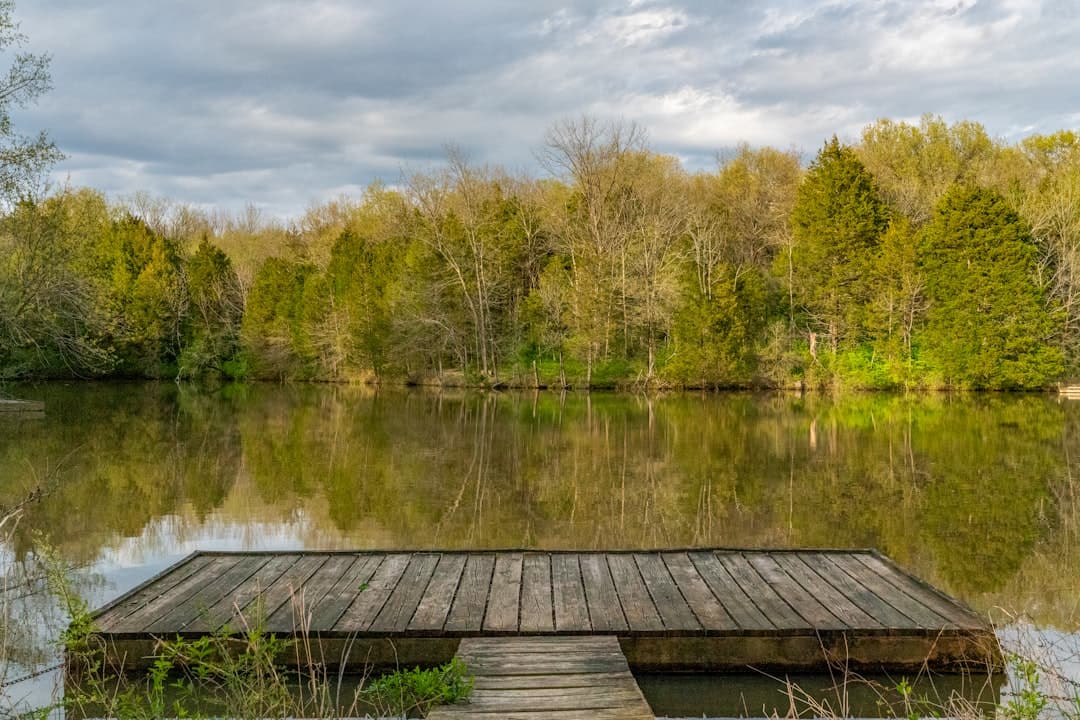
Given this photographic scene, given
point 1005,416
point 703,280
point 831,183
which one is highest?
point 831,183

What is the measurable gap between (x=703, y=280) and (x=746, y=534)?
91.6ft

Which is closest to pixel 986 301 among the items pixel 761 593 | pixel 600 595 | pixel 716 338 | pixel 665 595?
pixel 716 338

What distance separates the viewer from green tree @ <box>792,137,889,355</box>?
37094mm

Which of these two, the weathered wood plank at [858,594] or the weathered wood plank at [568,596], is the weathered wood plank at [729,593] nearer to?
the weathered wood plank at [858,594]

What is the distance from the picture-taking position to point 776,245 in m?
41.6

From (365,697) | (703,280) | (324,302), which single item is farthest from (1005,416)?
(324,302)

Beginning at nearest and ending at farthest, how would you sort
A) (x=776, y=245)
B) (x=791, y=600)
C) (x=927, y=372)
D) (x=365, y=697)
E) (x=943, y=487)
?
1. (x=365, y=697)
2. (x=791, y=600)
3. (x=943, y=487)
4. (x=927, y=372)
5. (x=776, y=245)

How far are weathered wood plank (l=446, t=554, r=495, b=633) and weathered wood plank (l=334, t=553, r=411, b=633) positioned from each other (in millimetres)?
530

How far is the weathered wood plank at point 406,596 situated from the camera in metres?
5.64

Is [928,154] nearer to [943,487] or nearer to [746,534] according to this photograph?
[943,487]

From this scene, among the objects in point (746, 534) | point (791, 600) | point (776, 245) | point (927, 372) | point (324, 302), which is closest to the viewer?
point (791, 600)

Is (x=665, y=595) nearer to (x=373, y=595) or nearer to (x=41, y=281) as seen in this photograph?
(x=373, y=595)

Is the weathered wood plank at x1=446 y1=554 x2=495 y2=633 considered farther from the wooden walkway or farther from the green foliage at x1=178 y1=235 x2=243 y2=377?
the green foliage at x1=178 y1=235 x2=243 y2=377

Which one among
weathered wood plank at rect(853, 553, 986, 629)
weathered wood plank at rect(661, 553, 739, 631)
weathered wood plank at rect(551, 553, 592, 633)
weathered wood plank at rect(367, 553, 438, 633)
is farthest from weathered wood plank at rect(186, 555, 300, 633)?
weathered wood plank at rect(853, 553, 986, 629)
